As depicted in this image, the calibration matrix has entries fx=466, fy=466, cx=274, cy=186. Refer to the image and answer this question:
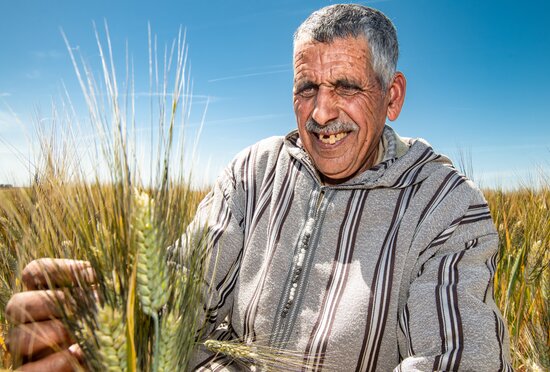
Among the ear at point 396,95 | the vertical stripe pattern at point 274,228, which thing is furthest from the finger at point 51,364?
the ear at point 396,95

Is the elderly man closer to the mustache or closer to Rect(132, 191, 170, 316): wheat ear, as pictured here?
the mustache

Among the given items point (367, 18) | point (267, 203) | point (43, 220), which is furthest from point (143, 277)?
point (367, 18)

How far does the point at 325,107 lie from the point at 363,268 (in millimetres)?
687

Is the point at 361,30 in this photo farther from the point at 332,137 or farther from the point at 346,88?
the point at 332,137

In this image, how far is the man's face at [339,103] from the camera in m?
1.92

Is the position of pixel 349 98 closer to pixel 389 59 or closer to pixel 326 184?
pixel 389 59

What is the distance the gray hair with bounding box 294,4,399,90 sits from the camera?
191 centimetres

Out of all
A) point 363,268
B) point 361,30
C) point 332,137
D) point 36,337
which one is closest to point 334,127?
point 332,137

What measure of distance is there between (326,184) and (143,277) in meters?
1.23

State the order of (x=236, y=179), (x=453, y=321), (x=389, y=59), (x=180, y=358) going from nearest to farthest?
(x=180, y=358) < (x=453, y=321) < (x=389, y=59) < (x=236, y=179)

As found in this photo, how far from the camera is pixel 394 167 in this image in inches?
73.7

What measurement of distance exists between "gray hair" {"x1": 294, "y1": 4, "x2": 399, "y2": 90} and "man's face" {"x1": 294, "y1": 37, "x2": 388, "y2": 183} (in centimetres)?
3

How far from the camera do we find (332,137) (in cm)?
201

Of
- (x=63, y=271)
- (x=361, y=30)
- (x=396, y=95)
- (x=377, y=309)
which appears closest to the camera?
(x=63, y=271)
